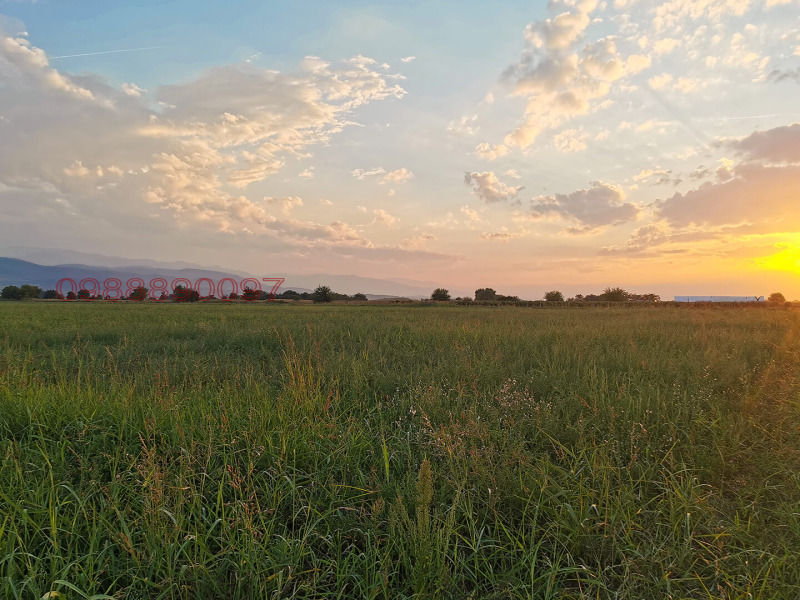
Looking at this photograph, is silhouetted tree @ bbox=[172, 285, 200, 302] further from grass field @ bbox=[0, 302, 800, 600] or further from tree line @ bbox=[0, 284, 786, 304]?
grass field @ bbox=[0, 302, 800, 600]

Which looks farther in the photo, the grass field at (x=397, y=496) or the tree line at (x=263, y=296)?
the tree line at (x=263, y=296)

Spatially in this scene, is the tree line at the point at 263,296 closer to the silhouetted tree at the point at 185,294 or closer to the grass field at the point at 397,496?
the silhouetted tree at the point at 185,294

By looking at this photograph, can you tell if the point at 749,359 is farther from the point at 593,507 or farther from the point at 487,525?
the point at 487,525

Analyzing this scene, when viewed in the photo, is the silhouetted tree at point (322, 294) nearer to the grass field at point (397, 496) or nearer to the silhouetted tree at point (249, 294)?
the silhouetted tree at point (249, 294)

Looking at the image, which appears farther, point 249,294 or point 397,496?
point 249,294

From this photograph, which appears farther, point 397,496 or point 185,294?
point 185,294

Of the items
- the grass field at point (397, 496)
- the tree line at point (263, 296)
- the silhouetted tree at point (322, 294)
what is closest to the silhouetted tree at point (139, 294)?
the tree line at point (263, 296)

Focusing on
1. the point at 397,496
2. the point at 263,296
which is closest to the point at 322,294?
the point at 263,296

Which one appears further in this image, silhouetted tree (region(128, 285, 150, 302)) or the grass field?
silhouetted tree (region(128, 285, 150, 302))

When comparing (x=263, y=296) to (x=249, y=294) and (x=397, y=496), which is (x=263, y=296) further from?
(x=397, y=496)

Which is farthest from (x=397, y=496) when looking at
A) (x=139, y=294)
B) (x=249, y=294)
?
(x=139, y=294)

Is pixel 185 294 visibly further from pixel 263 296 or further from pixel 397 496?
pixel 397 496

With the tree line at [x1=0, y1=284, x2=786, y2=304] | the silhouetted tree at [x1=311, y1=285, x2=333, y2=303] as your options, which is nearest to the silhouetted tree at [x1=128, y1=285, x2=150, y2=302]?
the tree line at [x1=0, y1=284, x2=786, y2=304]

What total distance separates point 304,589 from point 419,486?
2.50ft
